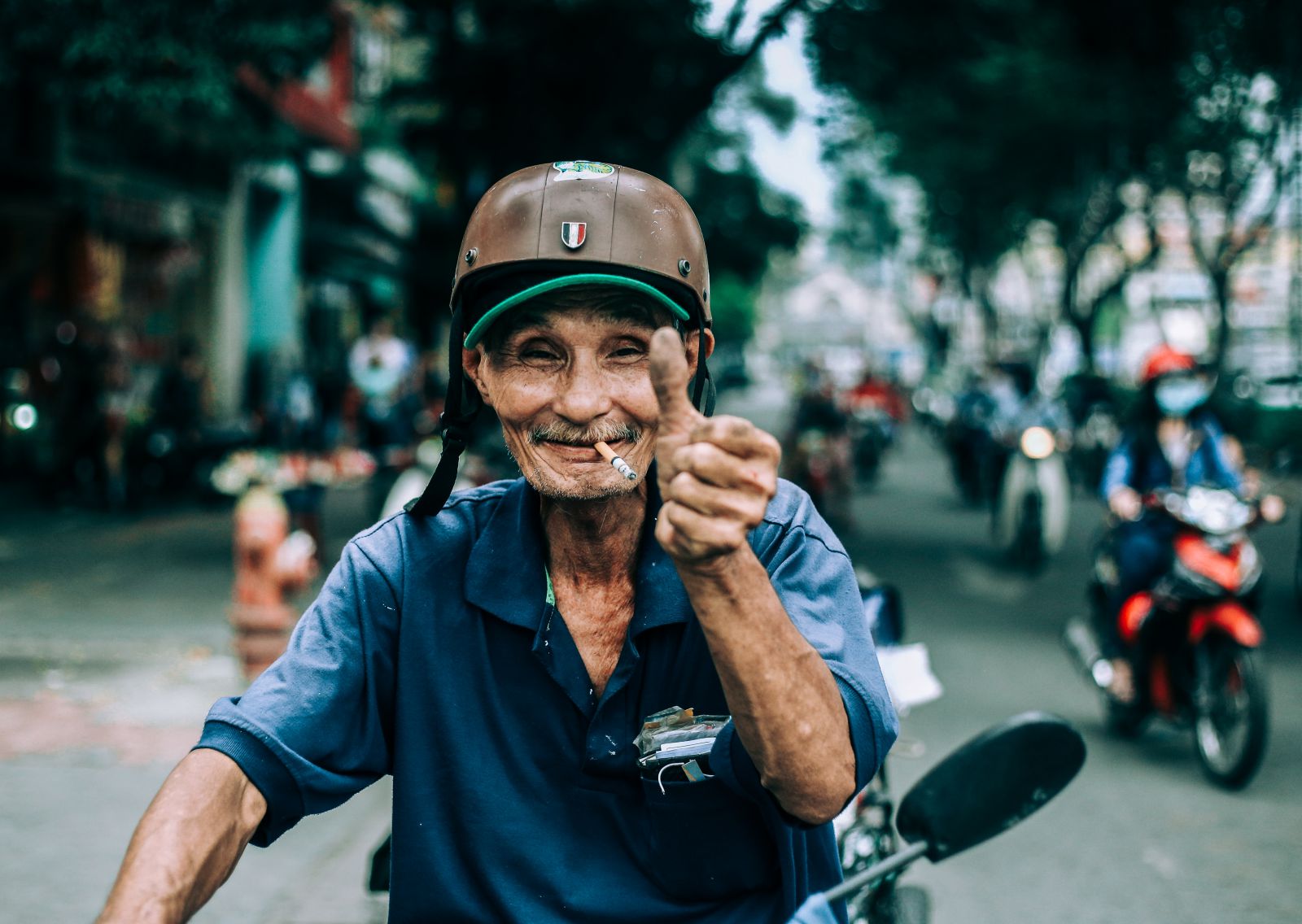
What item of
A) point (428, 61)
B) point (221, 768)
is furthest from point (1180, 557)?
point (428, 61)

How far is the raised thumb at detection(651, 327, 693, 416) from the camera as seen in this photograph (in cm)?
141

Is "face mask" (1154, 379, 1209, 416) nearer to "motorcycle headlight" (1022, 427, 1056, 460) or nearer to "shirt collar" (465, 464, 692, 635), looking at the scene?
"shirt collar" (465, 464, 692, 635)

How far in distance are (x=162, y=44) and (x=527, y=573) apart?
27.9 feet

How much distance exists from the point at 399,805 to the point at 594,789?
271 mm

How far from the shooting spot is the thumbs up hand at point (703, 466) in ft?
4.66

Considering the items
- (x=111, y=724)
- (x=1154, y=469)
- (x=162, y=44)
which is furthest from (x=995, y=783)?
(x=162, y=44)

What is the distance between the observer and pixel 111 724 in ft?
21.0

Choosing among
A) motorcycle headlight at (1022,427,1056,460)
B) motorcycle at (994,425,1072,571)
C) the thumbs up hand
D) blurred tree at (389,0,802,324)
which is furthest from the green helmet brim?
motorcycle headlight at (1022,427,1056,460)

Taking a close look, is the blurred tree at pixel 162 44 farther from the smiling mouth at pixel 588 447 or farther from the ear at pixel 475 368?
the smiling mouth at pixel 588 447

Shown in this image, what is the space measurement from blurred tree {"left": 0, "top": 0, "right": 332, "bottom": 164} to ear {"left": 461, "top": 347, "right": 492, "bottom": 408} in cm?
814

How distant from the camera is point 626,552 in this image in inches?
80.9

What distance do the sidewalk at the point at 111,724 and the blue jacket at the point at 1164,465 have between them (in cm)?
372

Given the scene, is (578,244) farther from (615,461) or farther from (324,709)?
(324,709)

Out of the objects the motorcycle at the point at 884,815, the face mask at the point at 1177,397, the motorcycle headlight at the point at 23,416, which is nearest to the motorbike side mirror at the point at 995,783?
the motorcycle at the point at 884,815
